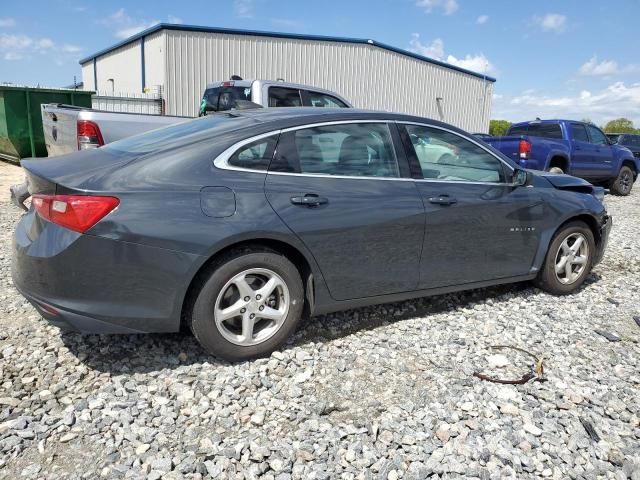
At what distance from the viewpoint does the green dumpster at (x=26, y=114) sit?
40.7 feet

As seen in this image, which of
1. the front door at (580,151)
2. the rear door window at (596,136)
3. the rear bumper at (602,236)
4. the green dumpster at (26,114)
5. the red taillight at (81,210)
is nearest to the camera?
the red taillight at (81,210)

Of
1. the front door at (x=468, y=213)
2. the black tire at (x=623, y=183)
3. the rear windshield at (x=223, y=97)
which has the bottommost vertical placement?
the black tire at (x=623, y=183)

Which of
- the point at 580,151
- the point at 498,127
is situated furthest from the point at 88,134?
the point at 498,127

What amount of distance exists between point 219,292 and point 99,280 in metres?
0.64

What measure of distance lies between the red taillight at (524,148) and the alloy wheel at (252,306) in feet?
29.4

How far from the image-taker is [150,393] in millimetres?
2973

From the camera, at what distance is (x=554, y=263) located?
15.5 feet

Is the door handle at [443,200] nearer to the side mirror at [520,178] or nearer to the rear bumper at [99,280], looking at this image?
the side mirror at [520,178]

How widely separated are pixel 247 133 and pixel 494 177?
81.9 inches

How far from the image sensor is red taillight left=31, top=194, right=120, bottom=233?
2.79 meters

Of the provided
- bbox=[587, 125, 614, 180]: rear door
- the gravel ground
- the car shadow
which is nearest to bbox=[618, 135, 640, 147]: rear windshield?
bbox=[587, 125, 614, 180]: rear door

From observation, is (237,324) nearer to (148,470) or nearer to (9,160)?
(148,470)

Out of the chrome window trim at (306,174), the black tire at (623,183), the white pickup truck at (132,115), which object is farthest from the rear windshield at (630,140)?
the chrome window trim at (306,174)

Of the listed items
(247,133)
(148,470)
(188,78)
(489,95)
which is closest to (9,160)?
(188,78)
